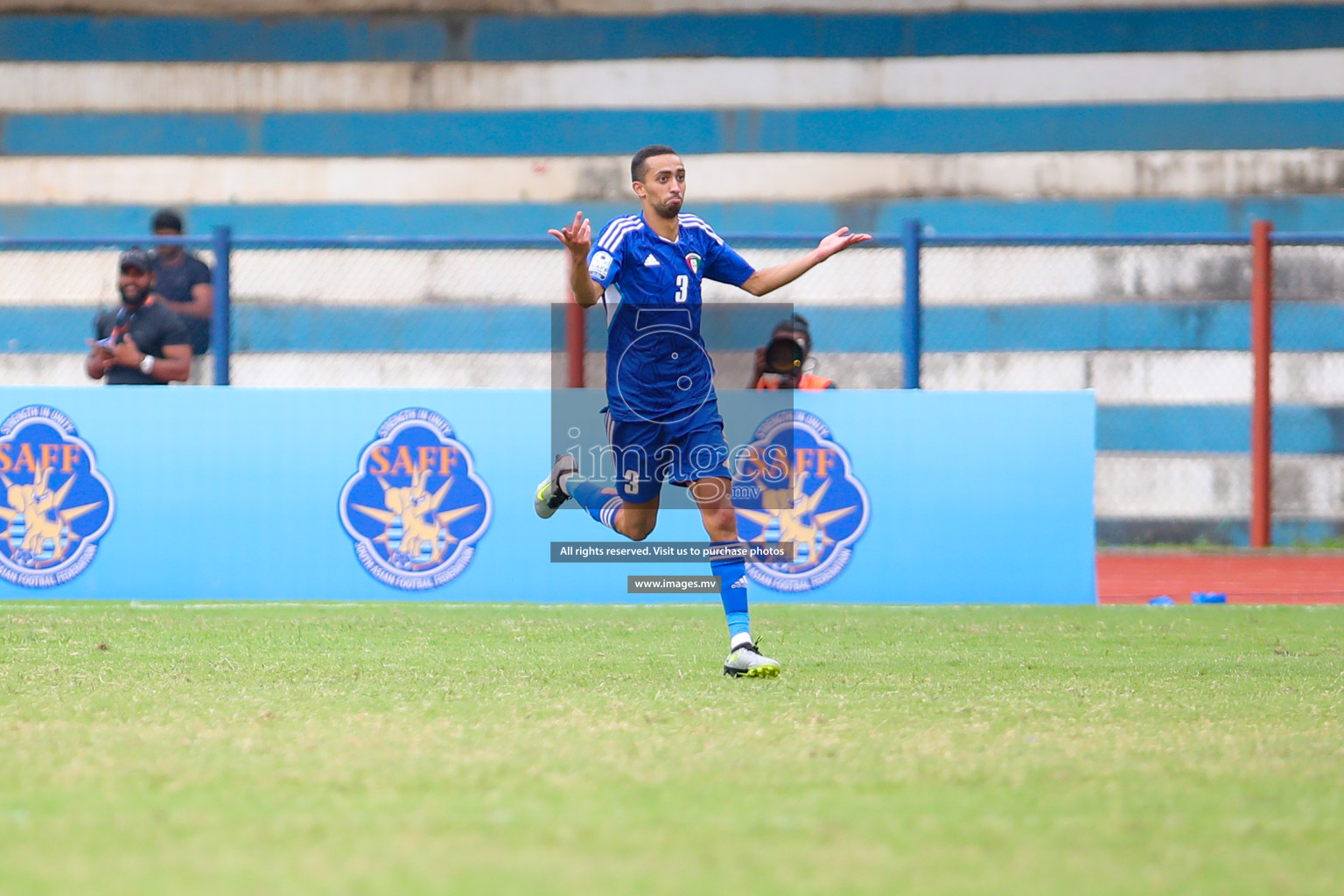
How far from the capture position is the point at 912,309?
379 inches

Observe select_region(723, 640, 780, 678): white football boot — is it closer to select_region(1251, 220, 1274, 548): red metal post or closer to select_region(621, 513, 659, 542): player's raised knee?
select_region(621, 513, 659, 542): player's raised knee

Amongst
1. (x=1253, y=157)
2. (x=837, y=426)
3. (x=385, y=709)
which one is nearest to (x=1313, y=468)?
(x=1253, y=157)

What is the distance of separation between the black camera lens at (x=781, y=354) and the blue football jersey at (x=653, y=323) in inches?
125

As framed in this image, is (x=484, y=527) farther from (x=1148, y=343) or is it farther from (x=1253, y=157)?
(x=1253, y=157)

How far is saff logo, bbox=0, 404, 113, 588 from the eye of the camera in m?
8.58

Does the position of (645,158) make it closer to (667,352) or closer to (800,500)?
(667,352)

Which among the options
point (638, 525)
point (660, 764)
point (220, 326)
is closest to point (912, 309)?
point (638, 525)

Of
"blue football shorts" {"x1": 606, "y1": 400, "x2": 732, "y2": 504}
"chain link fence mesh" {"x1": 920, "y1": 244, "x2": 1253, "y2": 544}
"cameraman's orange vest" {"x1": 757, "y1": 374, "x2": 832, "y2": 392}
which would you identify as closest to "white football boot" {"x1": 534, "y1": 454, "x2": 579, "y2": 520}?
"blue football shorts" {"x1": 606, "y1": 400, "x2": 732, "y2": 504}

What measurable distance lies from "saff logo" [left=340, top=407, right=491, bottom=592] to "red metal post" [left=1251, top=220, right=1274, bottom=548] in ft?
19.3

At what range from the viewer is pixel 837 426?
8609 millimetres

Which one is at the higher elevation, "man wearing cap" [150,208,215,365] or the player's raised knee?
"man wearing cap" [150,208,215,365]

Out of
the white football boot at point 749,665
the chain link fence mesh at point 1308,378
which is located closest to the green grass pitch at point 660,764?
the white football boot at point 749,665

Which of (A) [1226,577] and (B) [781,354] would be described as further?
(A) [1226,577]

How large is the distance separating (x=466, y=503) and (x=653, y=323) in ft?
9.00
